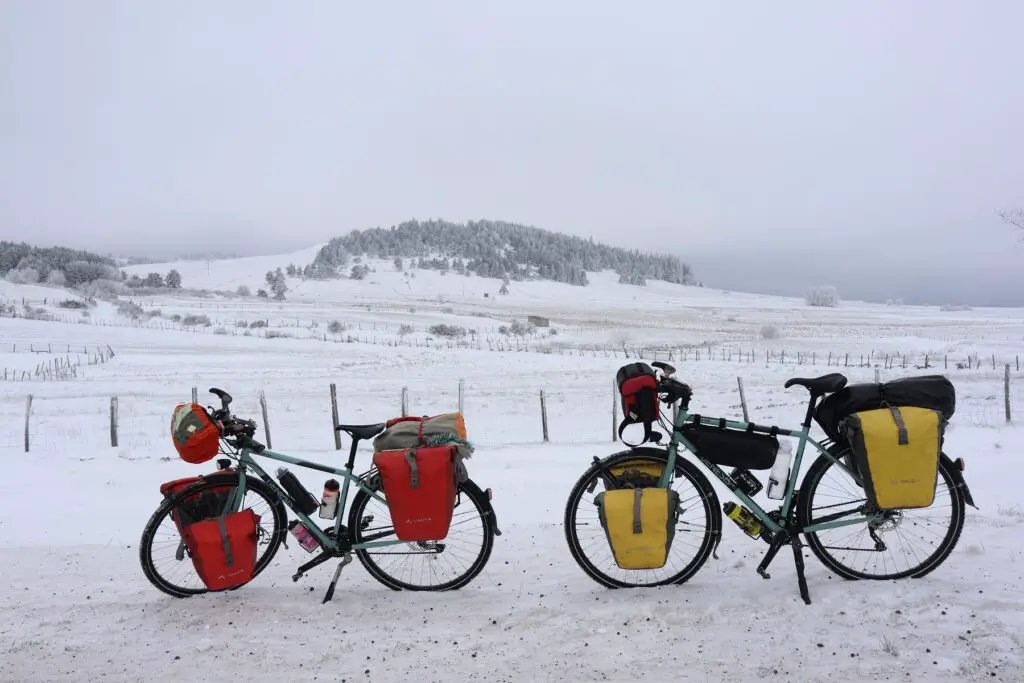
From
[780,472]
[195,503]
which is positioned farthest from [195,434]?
[780,472]

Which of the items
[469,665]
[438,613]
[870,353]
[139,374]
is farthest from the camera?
[870,353]

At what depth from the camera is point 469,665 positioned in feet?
9.48

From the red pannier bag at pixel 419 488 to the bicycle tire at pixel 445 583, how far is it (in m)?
0.18

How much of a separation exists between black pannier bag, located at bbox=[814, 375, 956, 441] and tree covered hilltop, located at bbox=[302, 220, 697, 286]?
378 ft

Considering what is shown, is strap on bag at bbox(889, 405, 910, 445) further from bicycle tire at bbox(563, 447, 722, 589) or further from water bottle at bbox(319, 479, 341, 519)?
water bottle at bbox(319, 479, 341, 519)

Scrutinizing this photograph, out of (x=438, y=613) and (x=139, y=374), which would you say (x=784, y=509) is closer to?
(x=438, y=613)

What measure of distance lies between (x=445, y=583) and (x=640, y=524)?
47.6 inches

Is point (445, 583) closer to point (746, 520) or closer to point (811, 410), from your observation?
point (746, 520)

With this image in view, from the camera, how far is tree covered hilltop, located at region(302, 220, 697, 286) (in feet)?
409

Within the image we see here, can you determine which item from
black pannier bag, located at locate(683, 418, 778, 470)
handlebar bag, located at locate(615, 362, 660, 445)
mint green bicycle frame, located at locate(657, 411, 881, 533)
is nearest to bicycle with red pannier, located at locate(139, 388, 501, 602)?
handlebar bag, located at locate(615, 362, 660, 445)

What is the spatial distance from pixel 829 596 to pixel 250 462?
11.0ft

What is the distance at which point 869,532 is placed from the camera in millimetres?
3553

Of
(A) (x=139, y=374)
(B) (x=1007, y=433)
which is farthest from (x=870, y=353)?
(A) (x=139, y=374)

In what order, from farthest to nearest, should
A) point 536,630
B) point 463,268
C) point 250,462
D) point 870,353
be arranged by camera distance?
point 463,268
point 870,353
point 250,462
point 536,630
